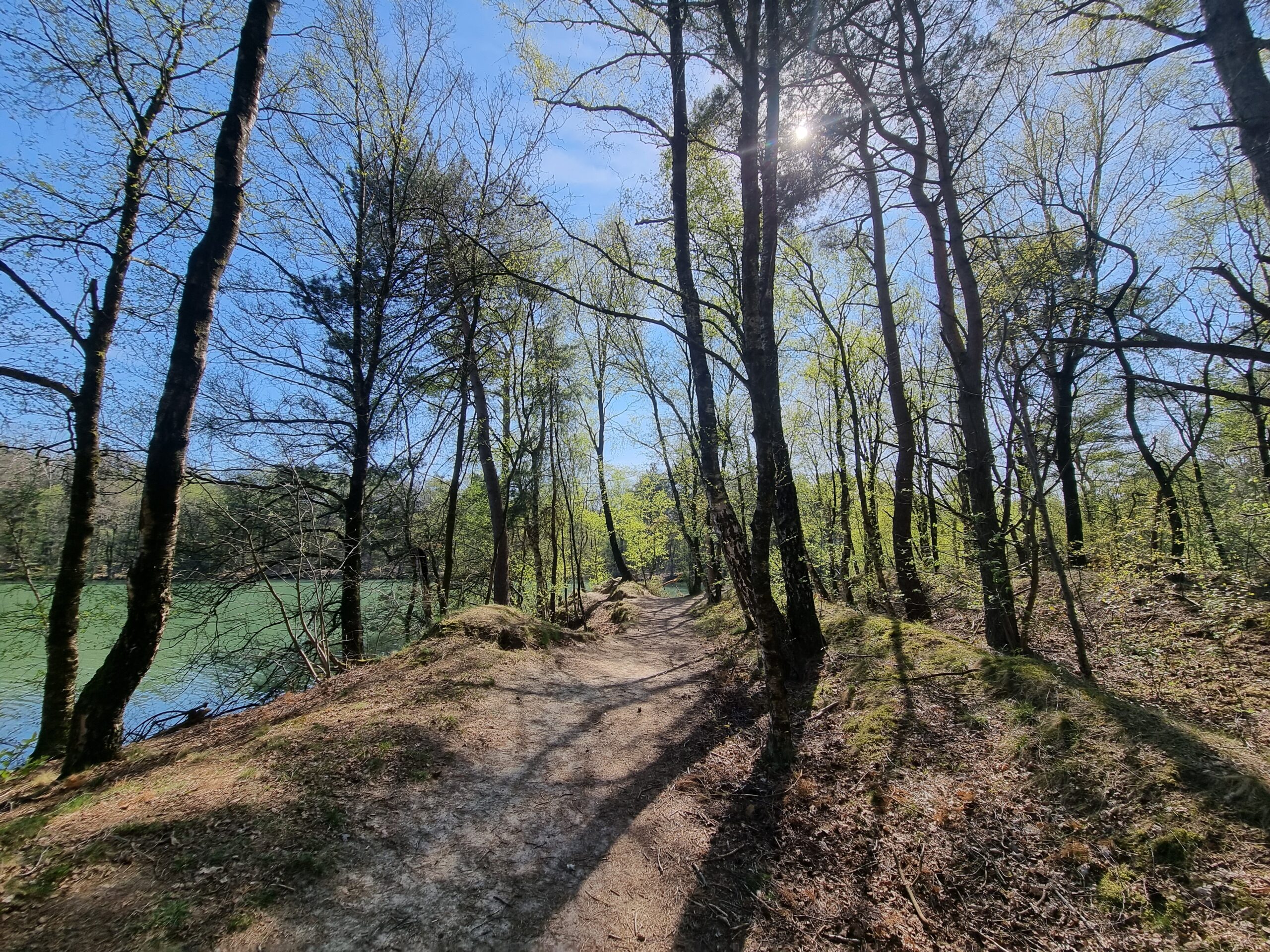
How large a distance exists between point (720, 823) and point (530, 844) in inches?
56.8

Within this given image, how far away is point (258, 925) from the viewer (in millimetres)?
2328

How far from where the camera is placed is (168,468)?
3945 mm

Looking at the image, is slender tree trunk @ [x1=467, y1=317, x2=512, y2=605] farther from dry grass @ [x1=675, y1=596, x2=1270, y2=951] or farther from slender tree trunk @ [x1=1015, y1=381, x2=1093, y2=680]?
slender tree trunk @ [x1=1015, y1=381, x2=1093, y2=680]

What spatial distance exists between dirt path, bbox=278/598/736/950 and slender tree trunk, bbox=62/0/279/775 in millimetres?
2385

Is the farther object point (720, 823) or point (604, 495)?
point (604, 495)

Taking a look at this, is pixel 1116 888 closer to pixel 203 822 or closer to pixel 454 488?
pixel 203 822

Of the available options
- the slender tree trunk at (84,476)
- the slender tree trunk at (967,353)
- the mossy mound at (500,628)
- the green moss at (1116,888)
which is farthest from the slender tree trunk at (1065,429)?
the slender tree trunk at (84,476)

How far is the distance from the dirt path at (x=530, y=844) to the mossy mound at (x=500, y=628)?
179 cm

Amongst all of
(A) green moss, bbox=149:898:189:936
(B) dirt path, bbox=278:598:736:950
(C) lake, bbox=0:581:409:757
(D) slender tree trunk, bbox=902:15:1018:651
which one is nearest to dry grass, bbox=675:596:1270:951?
(B) dirt path, bbox=278:598:736:950

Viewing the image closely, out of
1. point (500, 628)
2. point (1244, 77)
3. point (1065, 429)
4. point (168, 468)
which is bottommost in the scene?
point (500, 628)

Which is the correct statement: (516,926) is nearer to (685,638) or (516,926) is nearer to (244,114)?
(244,114)

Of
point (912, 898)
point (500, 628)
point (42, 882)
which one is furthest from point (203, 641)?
point (912, 898)

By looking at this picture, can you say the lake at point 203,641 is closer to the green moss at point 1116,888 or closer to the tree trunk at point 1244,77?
the green moss at point 1116,888

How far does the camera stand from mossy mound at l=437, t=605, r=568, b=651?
7.55m
